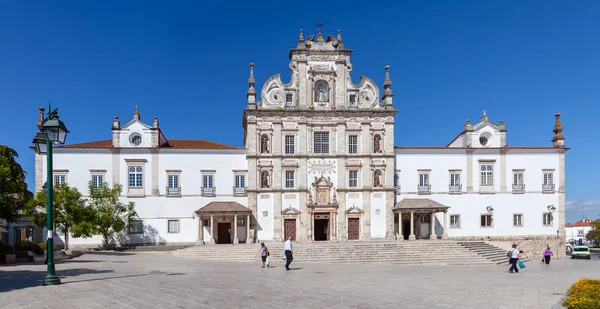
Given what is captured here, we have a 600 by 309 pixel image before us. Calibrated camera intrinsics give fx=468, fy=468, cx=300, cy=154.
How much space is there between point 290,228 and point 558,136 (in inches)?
1044

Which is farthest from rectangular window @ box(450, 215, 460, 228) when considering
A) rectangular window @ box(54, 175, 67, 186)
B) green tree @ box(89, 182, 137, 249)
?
rectangular window @ box(54, 175, 67, 186)

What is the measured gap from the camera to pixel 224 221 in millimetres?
40250

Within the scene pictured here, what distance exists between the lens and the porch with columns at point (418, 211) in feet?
131

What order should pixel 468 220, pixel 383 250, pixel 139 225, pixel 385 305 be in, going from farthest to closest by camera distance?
pixel 468 220
pixel 139 225
pixel 383 250
pixel 385 305

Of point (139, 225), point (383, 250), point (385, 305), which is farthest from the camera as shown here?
point (139, 225)

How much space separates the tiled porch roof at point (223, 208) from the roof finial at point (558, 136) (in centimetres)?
2922

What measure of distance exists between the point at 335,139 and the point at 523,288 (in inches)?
1004

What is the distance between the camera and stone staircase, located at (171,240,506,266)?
31422mm

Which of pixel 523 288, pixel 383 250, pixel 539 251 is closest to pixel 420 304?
pixel 523 288

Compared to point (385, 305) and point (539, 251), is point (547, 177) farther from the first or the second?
point (385, 305)

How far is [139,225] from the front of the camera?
39438 millimetres

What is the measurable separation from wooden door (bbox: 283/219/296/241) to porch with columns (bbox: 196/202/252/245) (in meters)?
3.23

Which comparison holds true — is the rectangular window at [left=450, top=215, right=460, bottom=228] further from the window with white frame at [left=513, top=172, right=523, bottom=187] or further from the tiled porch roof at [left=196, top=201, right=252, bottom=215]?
the tiled porch roof at [left=196, top=201, right=252, bottom=215]

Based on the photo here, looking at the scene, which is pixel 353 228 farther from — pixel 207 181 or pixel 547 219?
pixel 547 219
